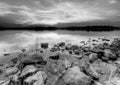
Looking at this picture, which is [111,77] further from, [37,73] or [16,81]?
[16,81]

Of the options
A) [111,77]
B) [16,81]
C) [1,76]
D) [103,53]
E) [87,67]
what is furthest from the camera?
[103,53]

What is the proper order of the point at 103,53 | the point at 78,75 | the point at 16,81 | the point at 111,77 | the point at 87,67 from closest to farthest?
the point at 78,75 < the point at 16,81 < the point at 111,77 < the point at 87,67 < the point at 103,53

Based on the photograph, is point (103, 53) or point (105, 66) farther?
point (103, 53)

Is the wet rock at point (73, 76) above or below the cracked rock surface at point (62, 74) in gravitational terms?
above

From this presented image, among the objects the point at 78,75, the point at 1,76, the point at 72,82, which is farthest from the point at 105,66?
the point at 1,76

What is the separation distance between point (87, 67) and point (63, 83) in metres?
2.45

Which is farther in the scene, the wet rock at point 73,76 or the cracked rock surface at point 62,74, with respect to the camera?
the cracked rock surface at point 62,74

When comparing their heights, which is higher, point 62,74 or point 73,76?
point 73,76

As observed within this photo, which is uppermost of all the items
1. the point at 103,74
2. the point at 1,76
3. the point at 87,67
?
the point at 87,67

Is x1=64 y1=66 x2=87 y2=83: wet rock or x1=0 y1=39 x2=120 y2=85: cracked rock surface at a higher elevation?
x1=64 y1=66 x2=87 y2=83: wet rock

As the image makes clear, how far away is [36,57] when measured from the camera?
29.0 feet

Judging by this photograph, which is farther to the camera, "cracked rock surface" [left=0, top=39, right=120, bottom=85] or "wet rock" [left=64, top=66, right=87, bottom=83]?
"cracked rock surface" [left=0, top=39, right=120, bottom=85]

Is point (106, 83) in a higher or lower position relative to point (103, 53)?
lower

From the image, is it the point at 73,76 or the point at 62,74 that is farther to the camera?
the point at 62,74
